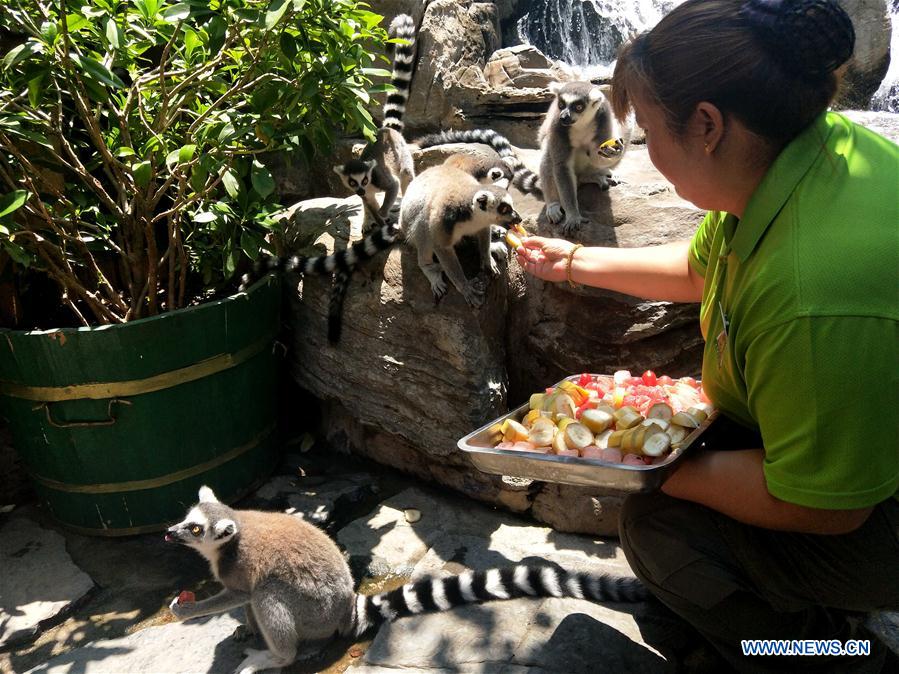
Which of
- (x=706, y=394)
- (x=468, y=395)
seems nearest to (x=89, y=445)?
(x=468, y=395)

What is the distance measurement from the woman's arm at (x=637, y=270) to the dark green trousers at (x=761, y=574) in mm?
788

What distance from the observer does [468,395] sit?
354 cm

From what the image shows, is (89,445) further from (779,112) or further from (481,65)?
(481,65)

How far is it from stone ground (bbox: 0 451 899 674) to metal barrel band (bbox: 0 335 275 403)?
84 cm

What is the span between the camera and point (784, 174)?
1.55 metres

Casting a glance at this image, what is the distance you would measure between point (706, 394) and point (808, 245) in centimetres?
75

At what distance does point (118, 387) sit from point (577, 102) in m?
3.12

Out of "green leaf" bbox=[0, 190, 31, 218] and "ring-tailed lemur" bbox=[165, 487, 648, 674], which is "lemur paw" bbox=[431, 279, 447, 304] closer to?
"ring-tailed lemur" bbox=[165, 487, 648, 674]

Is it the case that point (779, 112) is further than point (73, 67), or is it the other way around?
point (73, 67)

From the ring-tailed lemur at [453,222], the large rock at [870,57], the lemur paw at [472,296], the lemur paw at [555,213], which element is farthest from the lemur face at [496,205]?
the large rock at [870,57]

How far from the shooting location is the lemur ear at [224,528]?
8.64 ft

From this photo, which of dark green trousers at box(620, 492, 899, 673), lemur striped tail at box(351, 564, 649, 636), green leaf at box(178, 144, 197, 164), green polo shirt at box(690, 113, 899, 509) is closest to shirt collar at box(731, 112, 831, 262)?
green polo shirt at box(690, 113, 899, 509)

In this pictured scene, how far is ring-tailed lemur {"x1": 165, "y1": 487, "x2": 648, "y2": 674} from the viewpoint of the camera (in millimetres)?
2619

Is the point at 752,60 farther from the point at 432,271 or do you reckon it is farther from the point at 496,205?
the point at 432,271
